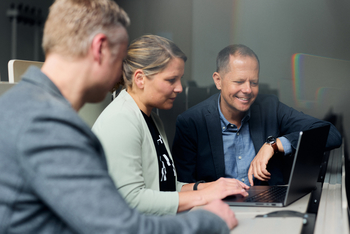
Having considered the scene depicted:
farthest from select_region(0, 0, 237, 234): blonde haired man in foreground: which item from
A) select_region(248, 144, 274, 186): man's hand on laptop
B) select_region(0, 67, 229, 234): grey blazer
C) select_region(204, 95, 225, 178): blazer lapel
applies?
select_region(204, 95, 225, 178): blazer lapel

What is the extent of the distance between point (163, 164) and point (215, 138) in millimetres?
511

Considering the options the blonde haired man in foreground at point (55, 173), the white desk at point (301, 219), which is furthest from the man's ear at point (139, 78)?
the blonde haired man in foreground at point (55, 173)

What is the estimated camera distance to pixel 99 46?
610 mm

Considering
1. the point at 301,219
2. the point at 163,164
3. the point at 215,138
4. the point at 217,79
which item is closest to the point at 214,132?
the point at 215,138

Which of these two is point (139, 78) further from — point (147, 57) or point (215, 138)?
point (215, 138)

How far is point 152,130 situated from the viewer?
4.39 ft

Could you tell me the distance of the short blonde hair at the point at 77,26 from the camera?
1.96ft

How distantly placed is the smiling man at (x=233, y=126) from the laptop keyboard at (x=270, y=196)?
1.44 ft

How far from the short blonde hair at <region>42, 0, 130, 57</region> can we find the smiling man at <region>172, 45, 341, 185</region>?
3.83 ft

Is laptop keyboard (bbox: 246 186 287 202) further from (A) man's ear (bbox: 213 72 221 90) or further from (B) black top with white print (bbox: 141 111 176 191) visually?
(A) man's ear (bbox: 213 72 221 90)

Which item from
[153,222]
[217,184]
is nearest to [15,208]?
[153,222]

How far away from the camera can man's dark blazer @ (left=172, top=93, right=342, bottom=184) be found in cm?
172

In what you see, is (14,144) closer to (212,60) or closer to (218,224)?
(218,224)

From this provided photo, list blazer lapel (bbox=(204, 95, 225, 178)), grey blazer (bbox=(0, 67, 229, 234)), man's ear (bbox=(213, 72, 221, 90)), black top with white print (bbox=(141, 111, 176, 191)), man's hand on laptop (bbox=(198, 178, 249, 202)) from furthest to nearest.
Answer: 1. man's ear (bbox=(213, 72, 221, 90))
2. blazer lapel (bbox=(204, 95, 225, 178))
3. black top with white print (bbox=(141, 111, 176, 191))
4. man's hand on laptop (bbox=(198, 178, 249, 202))
5. grey blazer (bbox=(0, 67, 229, 234))
